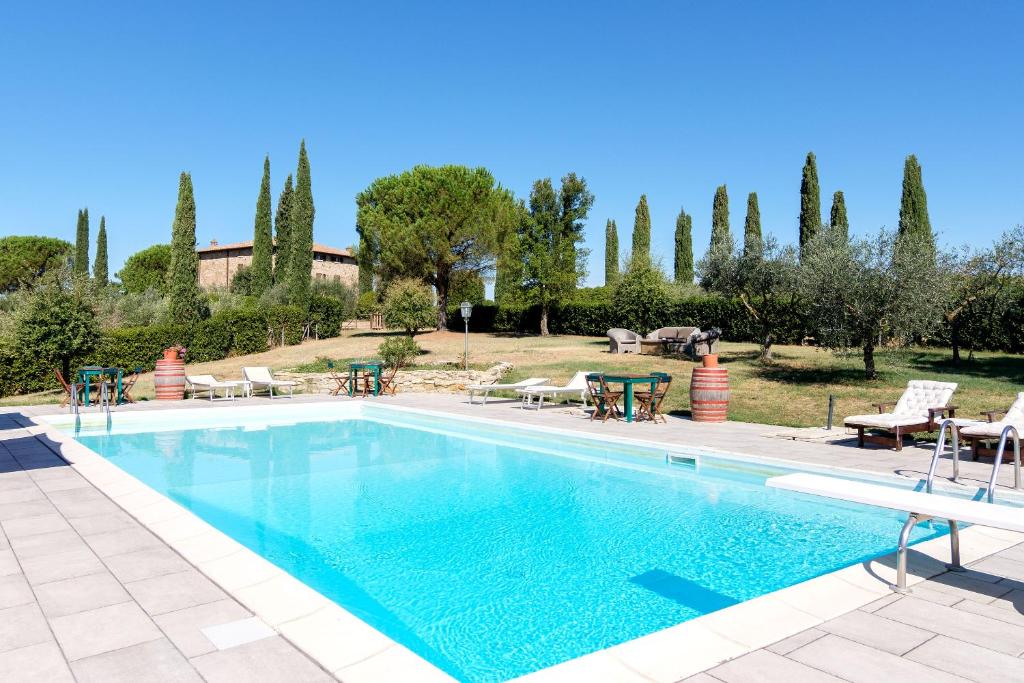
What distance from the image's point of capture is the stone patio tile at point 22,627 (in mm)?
2715

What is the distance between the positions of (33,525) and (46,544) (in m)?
0.59

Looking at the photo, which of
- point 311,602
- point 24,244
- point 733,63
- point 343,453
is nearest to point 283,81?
point 733,63

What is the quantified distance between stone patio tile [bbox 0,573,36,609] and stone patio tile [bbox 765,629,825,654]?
3.50 meters

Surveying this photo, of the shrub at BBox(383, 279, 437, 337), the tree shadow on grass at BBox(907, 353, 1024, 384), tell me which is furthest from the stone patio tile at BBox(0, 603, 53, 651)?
the shrub at BBox(383, 279, 437, 337)

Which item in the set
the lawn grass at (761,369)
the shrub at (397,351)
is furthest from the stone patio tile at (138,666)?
the shrub at (397,351)

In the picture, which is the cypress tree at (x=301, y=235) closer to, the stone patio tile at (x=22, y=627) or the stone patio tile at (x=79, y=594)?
the stone patio tile at (x=79, y=594)

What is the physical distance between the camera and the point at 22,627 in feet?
9.43

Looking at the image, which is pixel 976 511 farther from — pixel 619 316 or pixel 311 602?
pixel 619 316

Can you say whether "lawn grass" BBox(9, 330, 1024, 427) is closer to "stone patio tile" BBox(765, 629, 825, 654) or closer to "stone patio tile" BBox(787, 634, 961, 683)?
"stone patio tile" BBox(765, 629, 825, 654)

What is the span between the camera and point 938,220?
1141 inches

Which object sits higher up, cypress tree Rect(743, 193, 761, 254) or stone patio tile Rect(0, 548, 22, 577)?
cypress tree Rect(743, 193, 761, 254)

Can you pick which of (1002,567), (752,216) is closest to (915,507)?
(1002,567)

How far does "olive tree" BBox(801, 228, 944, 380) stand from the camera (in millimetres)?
13914

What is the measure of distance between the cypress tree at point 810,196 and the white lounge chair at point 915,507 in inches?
1174
